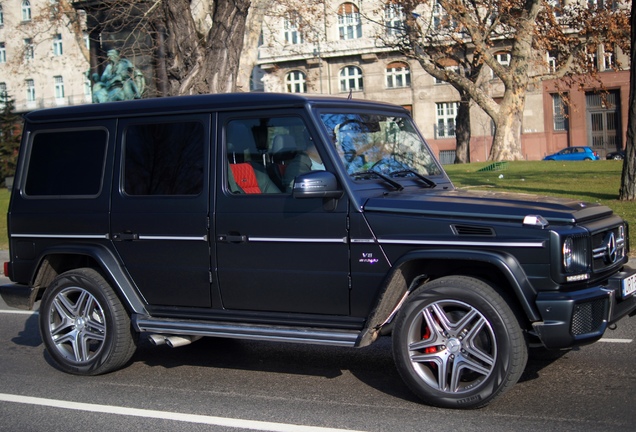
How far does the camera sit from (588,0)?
3809cm

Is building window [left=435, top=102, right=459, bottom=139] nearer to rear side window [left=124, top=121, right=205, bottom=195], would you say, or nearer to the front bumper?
rear side window [left=124, top=121, right=205, bottom=195]

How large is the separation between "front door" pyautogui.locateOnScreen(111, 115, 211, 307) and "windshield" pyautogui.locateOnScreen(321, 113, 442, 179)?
106 centimetres

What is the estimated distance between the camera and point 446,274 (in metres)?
5.91

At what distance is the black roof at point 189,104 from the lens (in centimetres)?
631

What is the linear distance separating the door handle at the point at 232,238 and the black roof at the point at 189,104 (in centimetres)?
97

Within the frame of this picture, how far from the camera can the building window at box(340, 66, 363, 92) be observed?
62.0 meters

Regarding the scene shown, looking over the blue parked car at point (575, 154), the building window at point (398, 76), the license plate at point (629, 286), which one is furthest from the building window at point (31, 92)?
the license plate at point (629, 286)

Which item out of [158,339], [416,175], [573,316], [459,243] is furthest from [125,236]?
[573,316]

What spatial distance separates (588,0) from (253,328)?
35.8 m

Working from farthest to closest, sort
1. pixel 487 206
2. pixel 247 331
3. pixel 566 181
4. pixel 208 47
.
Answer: pixel 566 181 → pixel 208 47 → pixel 247 331 → pixel 487 206

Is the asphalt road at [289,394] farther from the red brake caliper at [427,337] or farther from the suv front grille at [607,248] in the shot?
the suv front grille at [607,248]

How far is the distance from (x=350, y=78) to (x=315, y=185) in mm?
57422

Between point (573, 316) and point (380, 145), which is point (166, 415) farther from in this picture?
point (573, 316)

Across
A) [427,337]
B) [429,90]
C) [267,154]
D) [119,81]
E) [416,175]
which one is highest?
[429,90]
